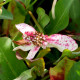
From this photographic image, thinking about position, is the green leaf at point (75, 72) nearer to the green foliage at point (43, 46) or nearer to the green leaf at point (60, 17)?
the green foliage at point (43, 46)

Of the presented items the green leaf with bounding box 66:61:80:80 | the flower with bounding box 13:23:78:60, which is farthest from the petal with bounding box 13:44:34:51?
the green leaf with bounding box 66:61:80:80

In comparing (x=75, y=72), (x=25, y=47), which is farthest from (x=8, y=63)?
(x=75, y=72)

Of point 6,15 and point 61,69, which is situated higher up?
point 6,15

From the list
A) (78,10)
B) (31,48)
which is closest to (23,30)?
(31,48)

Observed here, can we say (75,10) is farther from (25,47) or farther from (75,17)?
(25,47)

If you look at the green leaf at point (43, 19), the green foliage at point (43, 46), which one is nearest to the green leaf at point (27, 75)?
the green foliage at point (43, 46)

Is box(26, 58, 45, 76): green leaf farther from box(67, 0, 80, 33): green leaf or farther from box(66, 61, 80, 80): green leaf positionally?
box(67, 0, 80, 33): green leaf
